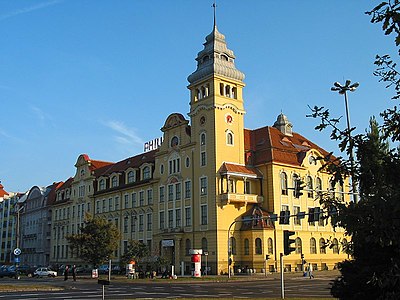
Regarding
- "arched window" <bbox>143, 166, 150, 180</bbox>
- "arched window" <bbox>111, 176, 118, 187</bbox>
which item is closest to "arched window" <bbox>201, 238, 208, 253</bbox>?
"arched window" <bbox>143, 166, 150, 180</bbox>

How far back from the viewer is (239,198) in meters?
60.1

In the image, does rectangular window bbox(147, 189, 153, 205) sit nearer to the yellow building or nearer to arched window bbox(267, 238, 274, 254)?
the yellow building

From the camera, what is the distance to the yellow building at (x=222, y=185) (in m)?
59.8

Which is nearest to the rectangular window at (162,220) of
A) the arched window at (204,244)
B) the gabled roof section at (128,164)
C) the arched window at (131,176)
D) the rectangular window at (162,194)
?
the rectangular window at (162,194)

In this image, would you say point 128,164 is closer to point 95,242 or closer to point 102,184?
point 102,184

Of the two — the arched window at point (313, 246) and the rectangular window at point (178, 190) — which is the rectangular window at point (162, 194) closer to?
the rectangular window at point (178, 190)

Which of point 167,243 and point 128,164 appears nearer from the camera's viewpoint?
point 167,243

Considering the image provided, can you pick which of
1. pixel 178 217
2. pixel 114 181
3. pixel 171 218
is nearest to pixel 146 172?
pixel 114 181

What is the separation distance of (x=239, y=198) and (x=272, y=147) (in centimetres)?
841

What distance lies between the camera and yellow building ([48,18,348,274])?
196ft

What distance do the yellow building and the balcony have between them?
12 centimetres

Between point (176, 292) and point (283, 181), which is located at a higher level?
point (283, 181)

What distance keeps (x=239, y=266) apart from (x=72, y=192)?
4389 cm

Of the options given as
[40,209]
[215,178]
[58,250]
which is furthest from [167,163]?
[40,209]
